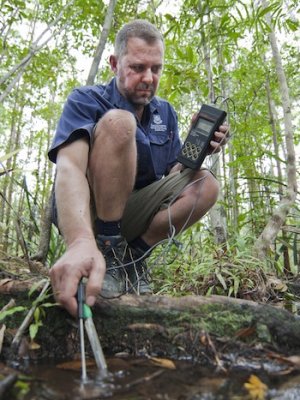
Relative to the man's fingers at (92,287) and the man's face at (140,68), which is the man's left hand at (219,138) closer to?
the man's face at (140,68)

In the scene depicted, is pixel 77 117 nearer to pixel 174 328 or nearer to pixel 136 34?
pixel 136 34

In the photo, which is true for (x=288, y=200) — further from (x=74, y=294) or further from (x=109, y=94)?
(x=74, y=294)

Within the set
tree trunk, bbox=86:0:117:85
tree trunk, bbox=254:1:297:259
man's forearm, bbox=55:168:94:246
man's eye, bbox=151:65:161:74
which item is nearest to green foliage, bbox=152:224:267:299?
tree trunk, bbox=254:1:297:259

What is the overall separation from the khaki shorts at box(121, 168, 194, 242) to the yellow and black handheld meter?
70 mm

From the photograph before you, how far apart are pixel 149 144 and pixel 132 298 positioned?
127 centimetres

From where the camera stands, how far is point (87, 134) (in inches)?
74.0

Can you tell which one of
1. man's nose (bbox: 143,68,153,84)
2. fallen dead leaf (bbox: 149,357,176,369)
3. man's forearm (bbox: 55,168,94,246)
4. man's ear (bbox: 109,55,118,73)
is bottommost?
fallen dead leaf (bbox: 149,357,176,369)

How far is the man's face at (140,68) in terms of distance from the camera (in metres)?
2.24

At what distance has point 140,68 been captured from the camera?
7.41 feet

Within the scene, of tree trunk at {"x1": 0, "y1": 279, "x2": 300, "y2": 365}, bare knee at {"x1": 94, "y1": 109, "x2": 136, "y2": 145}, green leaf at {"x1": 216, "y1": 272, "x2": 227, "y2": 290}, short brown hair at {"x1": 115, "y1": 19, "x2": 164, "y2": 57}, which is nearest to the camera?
tree trunk at {"x1": 0, "y1": 279, "x2": 300, "y2": 365}

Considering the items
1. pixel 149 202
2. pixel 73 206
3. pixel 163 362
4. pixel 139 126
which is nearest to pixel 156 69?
pixel 139 126

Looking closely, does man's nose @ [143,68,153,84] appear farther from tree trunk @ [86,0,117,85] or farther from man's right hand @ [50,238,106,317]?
man's right hand @ [50,238,106,317]

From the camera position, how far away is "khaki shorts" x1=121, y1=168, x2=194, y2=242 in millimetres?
2248

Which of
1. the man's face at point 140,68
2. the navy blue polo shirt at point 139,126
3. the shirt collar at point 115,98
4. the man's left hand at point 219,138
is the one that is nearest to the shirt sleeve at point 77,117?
the navy blue polo shirt at point 139,126
